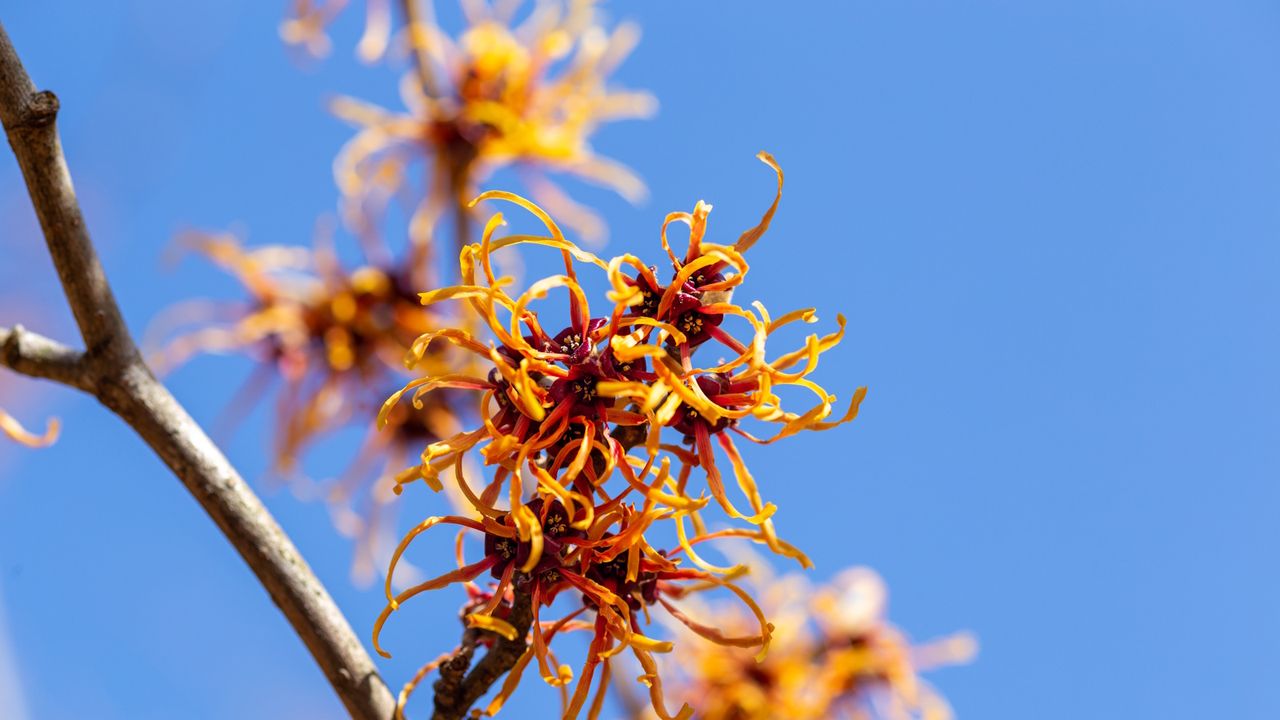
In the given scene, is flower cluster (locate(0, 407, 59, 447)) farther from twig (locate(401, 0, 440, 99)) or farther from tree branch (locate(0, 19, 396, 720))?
twig (locate(401, 0, 440, 99))

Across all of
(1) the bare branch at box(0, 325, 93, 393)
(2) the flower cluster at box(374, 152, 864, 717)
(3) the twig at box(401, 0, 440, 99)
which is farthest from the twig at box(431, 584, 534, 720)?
(3) the twig at box(401, 0, 440, 99)

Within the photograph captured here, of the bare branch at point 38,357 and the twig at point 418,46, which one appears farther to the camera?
the twig at point 418,46

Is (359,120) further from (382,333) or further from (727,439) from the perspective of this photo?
(727,439)

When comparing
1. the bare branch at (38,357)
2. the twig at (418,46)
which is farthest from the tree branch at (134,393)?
the twig at (418,46)

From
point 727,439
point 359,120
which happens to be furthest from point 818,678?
point 727,439

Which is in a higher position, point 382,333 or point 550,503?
point 382,333

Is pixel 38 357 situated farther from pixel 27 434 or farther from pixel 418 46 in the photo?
pixel 418 46

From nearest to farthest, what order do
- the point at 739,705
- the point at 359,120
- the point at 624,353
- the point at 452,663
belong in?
the point at 624,353, the point at 452,663, the point at 739,705, the point at 359,120

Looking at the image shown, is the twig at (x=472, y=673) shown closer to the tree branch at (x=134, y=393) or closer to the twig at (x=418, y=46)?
the tree branch at (x=134, y=393)
